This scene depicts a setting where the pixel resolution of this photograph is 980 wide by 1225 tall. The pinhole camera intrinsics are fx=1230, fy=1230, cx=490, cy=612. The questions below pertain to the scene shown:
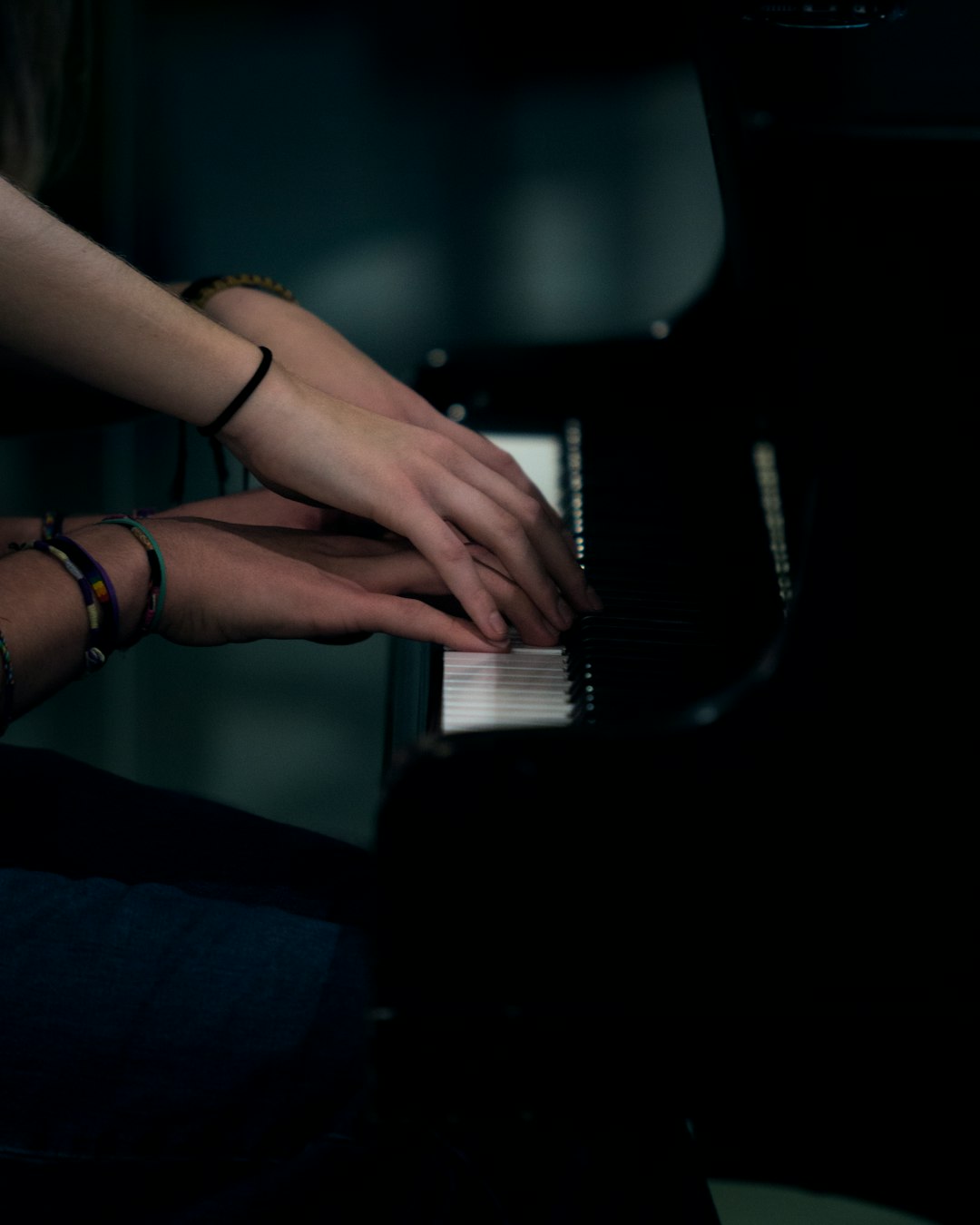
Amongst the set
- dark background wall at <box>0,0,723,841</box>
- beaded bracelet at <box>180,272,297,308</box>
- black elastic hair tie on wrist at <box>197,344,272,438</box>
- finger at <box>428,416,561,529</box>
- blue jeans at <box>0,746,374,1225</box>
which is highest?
dark background wall at <box>0,0,723,841</box>

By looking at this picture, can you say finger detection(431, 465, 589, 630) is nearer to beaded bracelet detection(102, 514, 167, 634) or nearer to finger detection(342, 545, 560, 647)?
finger detection(342, 545, 560, 647)

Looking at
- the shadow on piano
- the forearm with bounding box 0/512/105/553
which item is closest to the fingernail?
the shadow on piano

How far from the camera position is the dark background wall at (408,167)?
46.5 inches

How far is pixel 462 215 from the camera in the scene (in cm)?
124

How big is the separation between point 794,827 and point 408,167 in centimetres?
90

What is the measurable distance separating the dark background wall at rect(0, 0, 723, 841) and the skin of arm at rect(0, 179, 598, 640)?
1.38 feet

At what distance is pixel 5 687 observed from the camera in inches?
28.3

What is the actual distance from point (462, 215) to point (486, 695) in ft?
2.25

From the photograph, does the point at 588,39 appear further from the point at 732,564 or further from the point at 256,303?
the point at 732,564

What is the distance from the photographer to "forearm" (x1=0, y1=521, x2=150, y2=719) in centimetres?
73

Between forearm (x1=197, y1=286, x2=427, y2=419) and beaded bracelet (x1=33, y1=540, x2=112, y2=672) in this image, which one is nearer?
beaded bracelet (x1=33, y1=540, x2=112, y2=672)

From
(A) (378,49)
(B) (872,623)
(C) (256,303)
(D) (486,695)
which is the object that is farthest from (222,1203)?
(A) (378,49)

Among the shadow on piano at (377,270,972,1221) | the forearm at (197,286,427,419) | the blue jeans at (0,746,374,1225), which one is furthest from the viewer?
the forearm at (197,286,427,419)

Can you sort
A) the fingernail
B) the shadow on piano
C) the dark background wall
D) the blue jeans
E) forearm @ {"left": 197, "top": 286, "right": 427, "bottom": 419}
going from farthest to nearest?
1. the dark background wall
2. forearm @ {"left": 197, "top": 286, "right": 427, "bottom": 419}
3. the fingernail
4. the blue jeans
5. the shadow on piano
